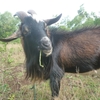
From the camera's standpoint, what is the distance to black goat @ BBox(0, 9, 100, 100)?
193 inches

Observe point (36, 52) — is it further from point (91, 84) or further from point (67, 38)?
point (91, 84)

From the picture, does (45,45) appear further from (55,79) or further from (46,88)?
(46,88)

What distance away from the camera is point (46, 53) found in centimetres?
464

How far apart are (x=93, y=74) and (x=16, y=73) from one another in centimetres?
249

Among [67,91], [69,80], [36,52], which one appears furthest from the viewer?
[69,80]

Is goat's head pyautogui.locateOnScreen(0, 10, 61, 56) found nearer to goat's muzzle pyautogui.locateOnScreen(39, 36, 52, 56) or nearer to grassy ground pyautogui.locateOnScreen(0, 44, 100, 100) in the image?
goat's muzzle pyautogui.locateOnScreen(39, 36, 52, 56)

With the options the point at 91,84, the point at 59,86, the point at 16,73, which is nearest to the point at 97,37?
the point at 91,84

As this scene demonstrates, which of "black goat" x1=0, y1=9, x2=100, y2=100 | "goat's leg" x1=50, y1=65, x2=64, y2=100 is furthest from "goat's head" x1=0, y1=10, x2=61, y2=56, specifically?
"goat's leg" x1=50, y1=65, x2=64, y2=100

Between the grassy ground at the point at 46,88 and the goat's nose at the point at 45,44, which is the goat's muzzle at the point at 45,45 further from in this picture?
the grassy ground at the point at 46,88

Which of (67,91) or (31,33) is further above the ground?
(31,33)

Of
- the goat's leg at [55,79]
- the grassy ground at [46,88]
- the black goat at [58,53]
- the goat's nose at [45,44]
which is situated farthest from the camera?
the black goat at [58,53]

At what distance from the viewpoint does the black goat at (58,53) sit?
16.1 ft

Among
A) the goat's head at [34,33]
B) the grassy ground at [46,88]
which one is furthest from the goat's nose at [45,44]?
the grassy ground at [46,88]

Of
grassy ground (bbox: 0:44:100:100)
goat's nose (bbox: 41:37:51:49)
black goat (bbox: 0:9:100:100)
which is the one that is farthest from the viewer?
black goat (bbox: 0:9:100:100)
